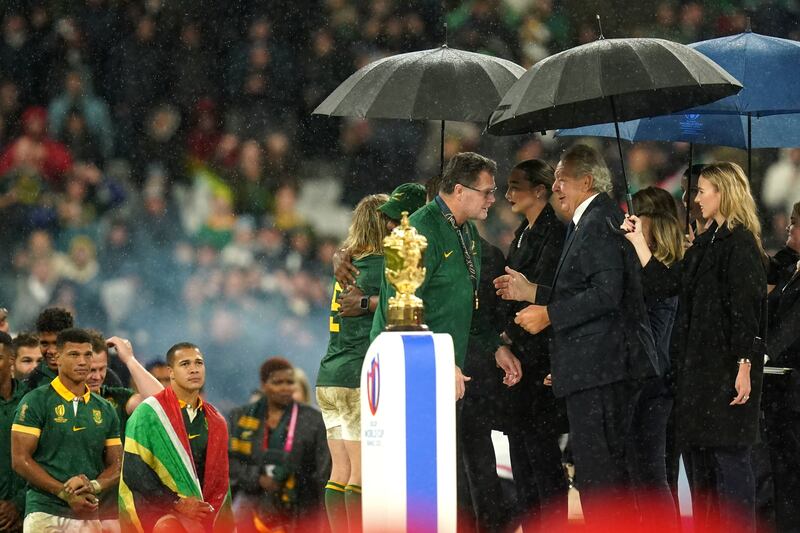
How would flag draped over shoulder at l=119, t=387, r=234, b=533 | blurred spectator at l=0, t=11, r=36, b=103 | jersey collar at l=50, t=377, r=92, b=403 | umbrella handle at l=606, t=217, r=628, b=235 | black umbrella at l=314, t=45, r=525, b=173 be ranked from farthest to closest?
blurred spectator at l=0, t=11, r=36, b=103 < jersey collar at l=50, t=377, r=92, b=403 < black umbrella at l=314, t=45, r=525, b=173 < flag draped over shoulder at l=119, t=387, r=234, b=533 < umbrella handle at l=606, t=217, r=628, b=235

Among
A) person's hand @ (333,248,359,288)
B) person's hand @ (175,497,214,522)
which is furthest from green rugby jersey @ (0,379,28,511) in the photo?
person's hand @ (333,248,359,288)

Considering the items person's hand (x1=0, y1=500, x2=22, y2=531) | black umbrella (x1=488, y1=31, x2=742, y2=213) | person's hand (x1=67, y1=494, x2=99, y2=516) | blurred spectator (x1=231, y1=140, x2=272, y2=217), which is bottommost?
person's hand (x1=0, y1=500, x2=22, y2=531)

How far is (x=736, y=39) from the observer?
6.70 meters

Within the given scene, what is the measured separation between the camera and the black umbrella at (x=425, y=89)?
20.6 ft

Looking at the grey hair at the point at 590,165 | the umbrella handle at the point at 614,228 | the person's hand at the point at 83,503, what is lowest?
the person's hand at the point at 83,503

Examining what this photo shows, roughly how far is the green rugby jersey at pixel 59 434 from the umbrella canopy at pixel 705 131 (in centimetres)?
284

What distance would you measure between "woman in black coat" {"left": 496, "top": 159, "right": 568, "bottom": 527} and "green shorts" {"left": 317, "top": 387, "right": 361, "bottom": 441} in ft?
2.20

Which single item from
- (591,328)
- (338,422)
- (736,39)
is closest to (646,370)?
(591,328)

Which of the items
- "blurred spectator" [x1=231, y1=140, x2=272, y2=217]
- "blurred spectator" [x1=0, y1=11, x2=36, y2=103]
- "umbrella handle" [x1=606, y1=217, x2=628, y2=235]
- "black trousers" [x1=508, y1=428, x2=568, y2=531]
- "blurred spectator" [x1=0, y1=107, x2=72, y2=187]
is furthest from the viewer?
"blurred spectator" [x1=0, y1=11, x2=36, y2=103]

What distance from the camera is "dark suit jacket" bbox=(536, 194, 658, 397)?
5172mm

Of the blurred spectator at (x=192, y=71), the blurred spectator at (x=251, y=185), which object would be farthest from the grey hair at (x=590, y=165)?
the blurred spectator at (x=192, y=71)

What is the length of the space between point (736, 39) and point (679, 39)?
4.31 meters

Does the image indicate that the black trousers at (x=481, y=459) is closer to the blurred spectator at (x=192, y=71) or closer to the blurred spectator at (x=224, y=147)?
the blurred spectator at (x=224, y=147)

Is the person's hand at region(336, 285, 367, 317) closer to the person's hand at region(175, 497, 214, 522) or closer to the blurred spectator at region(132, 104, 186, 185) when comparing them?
the person's hand at region(175, 497, 214, 522)
